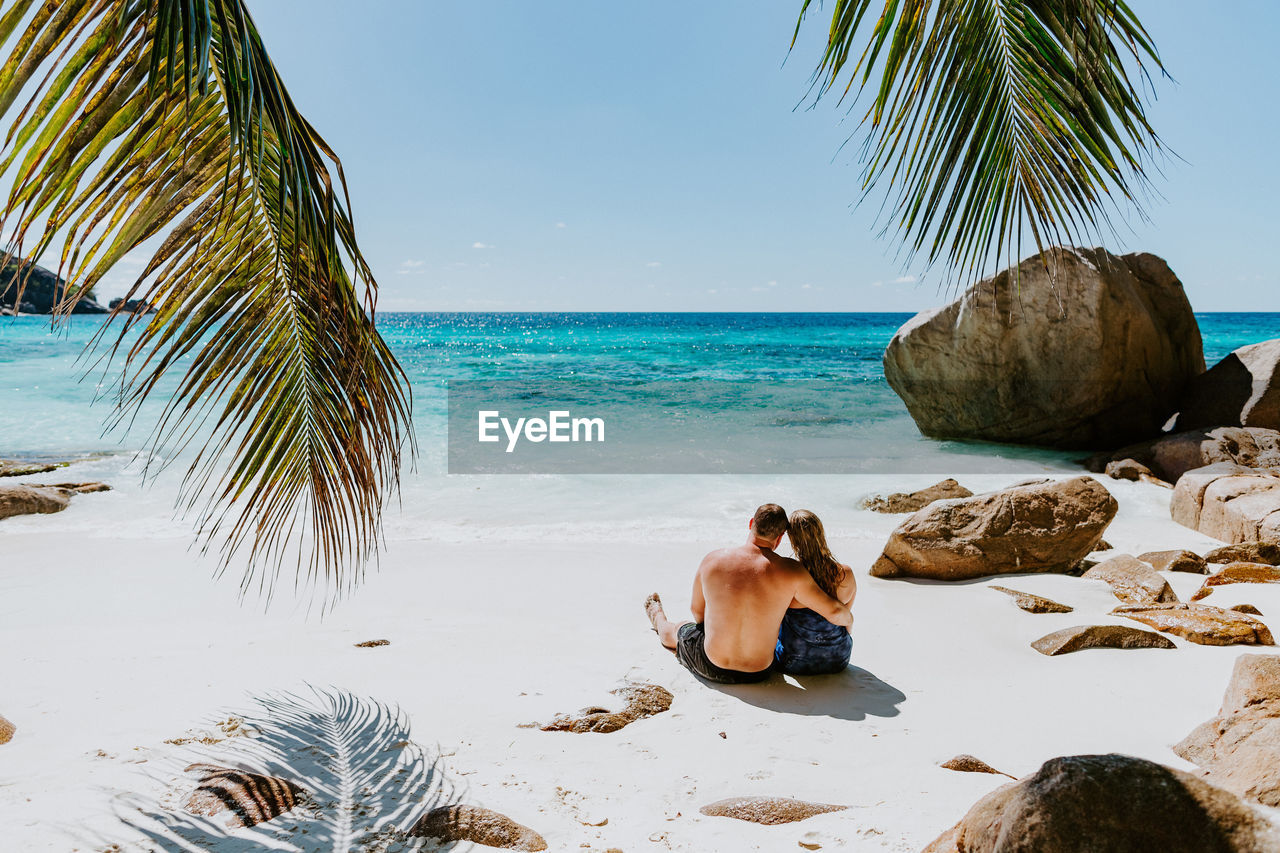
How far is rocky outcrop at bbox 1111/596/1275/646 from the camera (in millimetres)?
3990

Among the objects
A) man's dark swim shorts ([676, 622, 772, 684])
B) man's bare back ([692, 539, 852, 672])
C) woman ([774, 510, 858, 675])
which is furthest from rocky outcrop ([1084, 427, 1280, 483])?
man's dark swim shorts ([676, 622, 772, 684])

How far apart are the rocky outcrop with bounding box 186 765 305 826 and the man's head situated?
93.1 inches

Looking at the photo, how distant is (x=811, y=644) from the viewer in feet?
13.0

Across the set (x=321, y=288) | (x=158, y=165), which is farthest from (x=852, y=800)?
(x=158, y=165)

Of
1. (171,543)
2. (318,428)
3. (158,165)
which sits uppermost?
(158,165)

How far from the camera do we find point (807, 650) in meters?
3.98

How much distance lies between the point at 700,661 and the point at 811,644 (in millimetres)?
583

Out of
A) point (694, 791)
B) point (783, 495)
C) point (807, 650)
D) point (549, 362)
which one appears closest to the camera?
point (694, 791)

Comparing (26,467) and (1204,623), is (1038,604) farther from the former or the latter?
(26,467)

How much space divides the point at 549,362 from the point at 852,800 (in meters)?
35.9

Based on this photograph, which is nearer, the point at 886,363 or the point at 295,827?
the point at 295,827

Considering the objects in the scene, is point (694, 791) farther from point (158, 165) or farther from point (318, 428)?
point (158, 165)

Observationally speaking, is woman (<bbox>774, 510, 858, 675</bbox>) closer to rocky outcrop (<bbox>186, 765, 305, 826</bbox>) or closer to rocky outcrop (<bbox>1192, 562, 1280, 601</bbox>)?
rocky outcrop (<bbox>186, 765, 305, 826</bbox>)

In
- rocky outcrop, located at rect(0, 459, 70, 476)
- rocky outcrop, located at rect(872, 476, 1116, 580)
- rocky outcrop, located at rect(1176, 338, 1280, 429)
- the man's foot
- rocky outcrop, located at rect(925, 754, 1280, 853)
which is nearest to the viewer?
rocky outcrop, located at rect(925, 754, 1280, 853)
